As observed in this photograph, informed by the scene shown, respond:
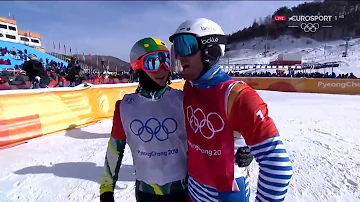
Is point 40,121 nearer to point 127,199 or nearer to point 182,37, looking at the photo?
point 127,199

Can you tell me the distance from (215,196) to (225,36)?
0.96 metres

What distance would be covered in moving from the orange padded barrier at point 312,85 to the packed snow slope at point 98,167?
11.8 meters

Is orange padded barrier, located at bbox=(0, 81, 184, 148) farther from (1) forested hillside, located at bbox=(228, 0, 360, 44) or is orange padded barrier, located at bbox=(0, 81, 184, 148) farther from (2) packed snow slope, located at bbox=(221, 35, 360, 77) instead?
(1) forested hillside, located at bbox=(228, 0, 360, 44)

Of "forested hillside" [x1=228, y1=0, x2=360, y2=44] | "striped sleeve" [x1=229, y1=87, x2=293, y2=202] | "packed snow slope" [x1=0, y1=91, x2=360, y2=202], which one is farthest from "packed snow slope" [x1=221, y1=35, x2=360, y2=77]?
"striped sleeve" [x1=229, y1=87, x2=293, y2=202]

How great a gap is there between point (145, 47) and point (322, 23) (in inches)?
4269

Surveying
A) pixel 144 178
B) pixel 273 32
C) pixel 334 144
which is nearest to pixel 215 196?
pixel 144 178

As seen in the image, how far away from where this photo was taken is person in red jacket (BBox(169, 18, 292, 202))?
120cm

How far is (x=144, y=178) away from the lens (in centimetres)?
183

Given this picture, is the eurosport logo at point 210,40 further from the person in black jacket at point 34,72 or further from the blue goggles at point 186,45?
the person in black jacket at point 34,72

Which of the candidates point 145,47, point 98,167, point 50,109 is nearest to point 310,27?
point 50,109

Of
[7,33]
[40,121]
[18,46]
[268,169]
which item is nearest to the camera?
[268,169]

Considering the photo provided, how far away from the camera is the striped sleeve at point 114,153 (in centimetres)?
188

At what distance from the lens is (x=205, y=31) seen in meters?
1.51
